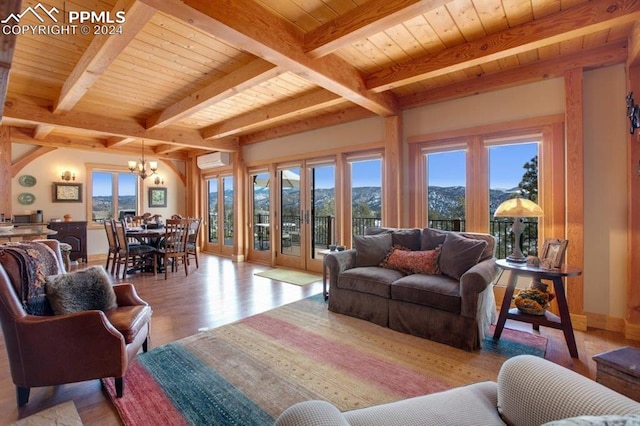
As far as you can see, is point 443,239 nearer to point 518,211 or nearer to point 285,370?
point 518,211

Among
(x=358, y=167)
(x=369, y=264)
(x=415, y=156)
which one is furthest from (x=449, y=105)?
(x=369, y=264)

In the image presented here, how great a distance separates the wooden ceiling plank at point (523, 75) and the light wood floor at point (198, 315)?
264 cm

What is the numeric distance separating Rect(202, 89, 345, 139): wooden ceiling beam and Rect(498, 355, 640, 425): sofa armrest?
136 inches

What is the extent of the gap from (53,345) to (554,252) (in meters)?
3.86

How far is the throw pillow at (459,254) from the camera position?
288cm

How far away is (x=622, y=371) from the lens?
156 cm

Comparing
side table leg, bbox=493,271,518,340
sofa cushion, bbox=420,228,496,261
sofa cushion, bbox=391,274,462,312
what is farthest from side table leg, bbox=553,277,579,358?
sofa cushion, bbox=391,274,462,312

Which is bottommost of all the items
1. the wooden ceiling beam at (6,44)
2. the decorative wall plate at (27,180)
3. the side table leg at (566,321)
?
the side table leg at (566,321)

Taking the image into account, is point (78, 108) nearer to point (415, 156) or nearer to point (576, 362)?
point (415, 156)

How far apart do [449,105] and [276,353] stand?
357 centimetres

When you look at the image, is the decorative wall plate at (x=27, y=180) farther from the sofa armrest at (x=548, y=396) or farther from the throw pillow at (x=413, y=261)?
the sofa armrest at (x=548, y=396)

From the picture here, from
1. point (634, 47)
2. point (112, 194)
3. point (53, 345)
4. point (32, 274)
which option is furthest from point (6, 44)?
point (112, 194)

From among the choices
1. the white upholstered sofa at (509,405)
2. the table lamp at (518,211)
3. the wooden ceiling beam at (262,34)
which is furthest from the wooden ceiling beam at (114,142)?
the white upholstered sofa at (509,405)

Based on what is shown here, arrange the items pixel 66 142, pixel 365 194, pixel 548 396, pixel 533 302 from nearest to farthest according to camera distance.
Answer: pixel 548 396, pixel 533 302, pixel 365 194, pixel 66 142
